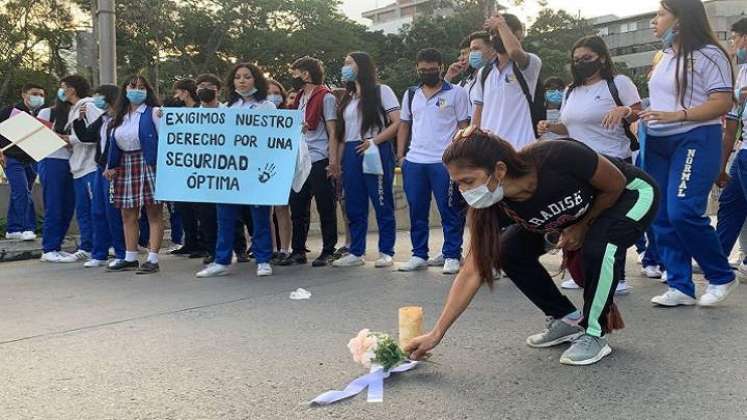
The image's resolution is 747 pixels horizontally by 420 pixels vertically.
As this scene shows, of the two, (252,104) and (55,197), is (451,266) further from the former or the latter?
(55,197)

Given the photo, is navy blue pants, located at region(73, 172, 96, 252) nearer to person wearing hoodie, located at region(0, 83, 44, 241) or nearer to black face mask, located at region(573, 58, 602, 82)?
person wearing hoodie, located at region(0, 83, 44, 241)

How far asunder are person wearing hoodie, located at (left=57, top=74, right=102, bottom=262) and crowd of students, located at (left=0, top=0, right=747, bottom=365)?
0.02 meters

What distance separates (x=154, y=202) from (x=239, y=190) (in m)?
0.86

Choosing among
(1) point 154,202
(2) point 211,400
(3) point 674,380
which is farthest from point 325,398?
(1) point 154,202

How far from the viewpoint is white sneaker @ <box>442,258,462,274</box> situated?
5742 millimetres

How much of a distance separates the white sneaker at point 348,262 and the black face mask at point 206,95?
1.84 metres

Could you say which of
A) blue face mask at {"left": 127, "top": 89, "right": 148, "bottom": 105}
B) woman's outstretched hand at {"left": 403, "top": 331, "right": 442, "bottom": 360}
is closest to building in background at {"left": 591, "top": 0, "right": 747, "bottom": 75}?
blue face mask at {"left": 127, "top": 89, "right": 148, "bottom": 105}

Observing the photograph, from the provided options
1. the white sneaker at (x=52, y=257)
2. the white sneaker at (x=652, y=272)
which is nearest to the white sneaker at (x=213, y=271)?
the white sneaker at (x=52, y=257)

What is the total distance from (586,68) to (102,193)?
14.7 ft

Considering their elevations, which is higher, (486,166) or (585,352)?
(486,166)

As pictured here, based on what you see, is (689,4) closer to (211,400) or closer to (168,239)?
(211,400)

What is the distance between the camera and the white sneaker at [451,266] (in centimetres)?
574

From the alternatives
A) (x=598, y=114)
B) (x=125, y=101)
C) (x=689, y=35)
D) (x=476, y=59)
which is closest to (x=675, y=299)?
(x=598, y=114)

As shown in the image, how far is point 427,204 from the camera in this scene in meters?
6.02
